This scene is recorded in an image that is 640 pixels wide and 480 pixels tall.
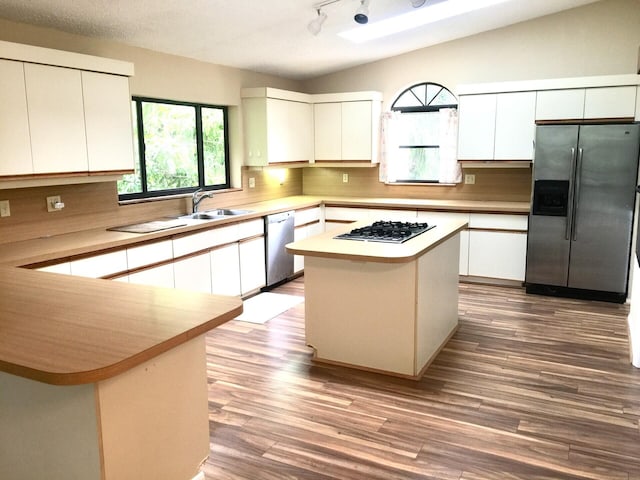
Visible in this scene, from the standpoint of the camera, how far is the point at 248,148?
577cm

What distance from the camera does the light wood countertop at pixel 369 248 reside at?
10.1ft

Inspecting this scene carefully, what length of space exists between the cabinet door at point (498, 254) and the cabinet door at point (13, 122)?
409 centimetres

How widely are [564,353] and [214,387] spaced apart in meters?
2.39

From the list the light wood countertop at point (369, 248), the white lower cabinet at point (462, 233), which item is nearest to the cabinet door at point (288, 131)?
the white lower cabinet at point (462, 233)

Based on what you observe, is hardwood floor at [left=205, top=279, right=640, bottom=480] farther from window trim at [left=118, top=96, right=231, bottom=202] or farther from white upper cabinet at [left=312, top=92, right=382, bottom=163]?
white upper cabinet at [left=312, top=92, right=382, bottom=163]

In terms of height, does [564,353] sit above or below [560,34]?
below

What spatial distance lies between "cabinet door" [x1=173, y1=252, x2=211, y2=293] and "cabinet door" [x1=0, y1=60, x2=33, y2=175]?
1.33 m

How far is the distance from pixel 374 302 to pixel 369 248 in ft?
1.11

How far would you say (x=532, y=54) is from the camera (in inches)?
219

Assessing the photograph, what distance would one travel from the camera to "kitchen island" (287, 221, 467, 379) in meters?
3.26

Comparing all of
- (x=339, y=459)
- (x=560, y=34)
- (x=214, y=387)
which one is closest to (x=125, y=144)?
(x=214, y=387)

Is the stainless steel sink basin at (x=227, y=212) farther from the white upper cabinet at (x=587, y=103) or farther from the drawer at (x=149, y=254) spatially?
the white upper cabinet at (x=587, y=103)

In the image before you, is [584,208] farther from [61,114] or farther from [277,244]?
[61,114]

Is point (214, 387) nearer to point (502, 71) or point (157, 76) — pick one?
point (157, 76)
